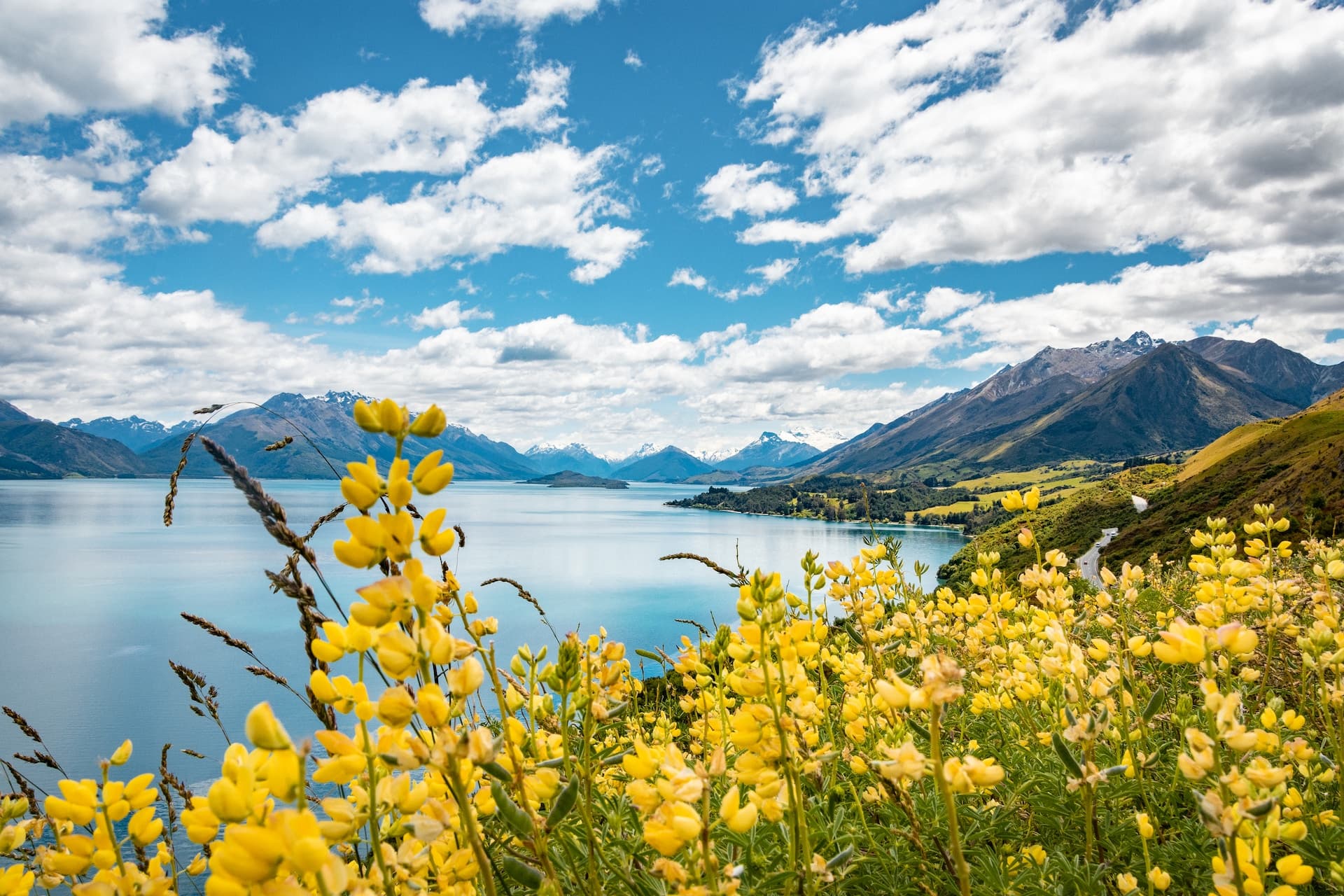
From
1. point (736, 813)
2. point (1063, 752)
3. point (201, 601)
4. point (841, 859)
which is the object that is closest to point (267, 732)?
point (736, 813)

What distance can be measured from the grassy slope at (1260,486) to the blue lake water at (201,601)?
17.3 meters

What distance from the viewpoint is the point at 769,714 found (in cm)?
175

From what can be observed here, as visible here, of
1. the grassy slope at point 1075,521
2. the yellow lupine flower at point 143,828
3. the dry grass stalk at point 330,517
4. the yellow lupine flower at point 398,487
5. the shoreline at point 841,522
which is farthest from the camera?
the shoreline at point 841,522

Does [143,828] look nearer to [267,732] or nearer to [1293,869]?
[267,732]

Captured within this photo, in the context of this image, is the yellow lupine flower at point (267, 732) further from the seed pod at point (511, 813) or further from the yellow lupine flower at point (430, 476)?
the yellow lupine flower at point (430, 476)

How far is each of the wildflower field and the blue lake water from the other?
1.07m

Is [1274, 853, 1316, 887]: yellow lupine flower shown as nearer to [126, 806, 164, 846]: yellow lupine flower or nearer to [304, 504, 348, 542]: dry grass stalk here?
[304, 504, 348, 542]: dry grass stalk

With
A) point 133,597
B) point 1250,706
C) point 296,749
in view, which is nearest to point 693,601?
point 133,597

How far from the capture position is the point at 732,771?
221cm

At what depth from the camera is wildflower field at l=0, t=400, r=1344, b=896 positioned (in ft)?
4.40

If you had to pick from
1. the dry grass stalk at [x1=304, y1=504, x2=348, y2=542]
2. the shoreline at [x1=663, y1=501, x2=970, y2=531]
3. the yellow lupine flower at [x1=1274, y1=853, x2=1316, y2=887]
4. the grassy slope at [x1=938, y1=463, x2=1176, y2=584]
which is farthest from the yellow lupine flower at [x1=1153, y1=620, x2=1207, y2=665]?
the shoreline at [x1=663, y1=501, x2=970, y2=531]

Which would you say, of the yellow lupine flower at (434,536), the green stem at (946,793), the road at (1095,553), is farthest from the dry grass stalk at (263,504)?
the road at (1095,553)

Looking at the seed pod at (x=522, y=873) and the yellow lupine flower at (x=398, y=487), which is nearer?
the yellow lupine flower at (x=398, y=487)

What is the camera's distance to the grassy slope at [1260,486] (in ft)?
128
